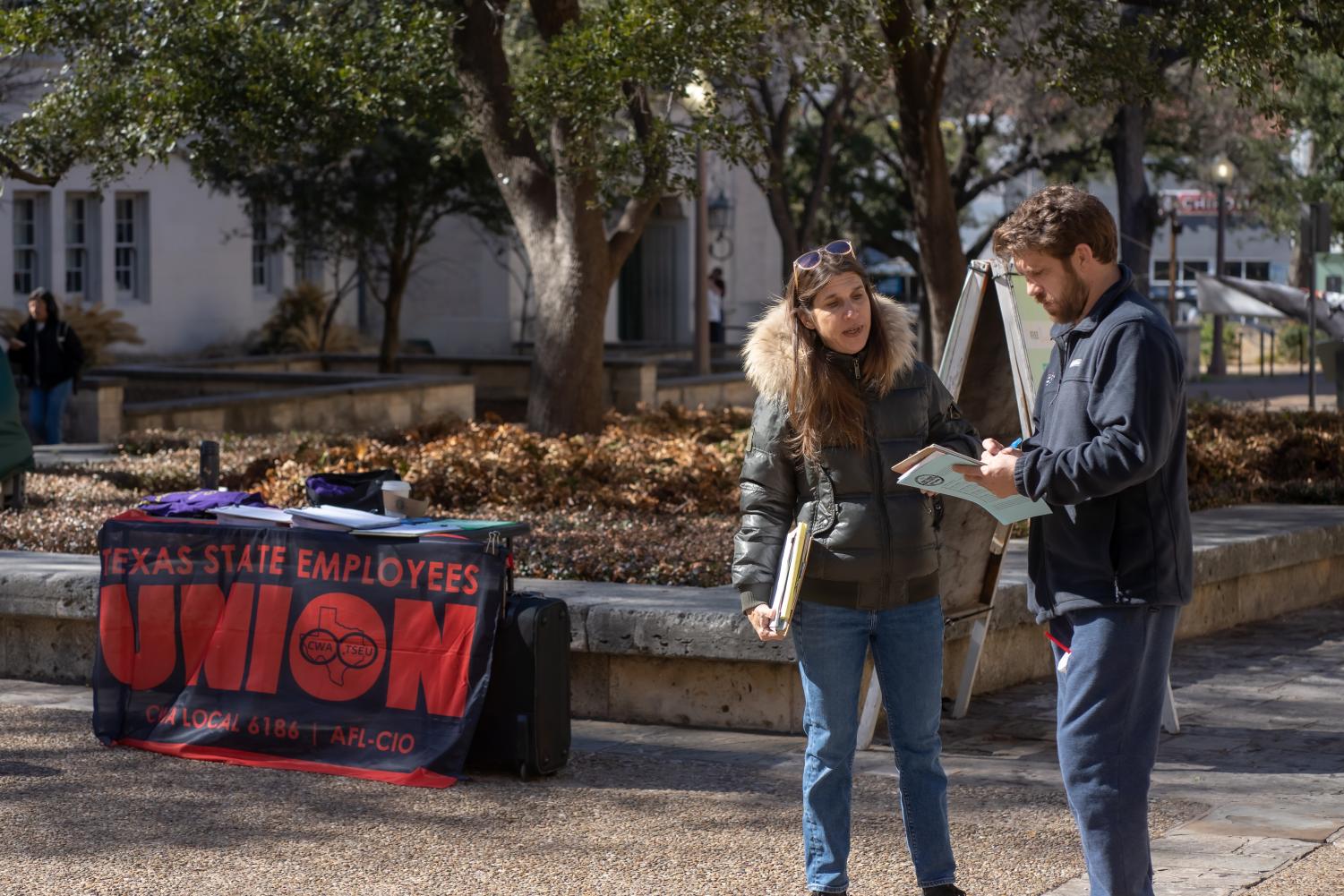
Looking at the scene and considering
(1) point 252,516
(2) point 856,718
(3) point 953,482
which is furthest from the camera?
(1) point 252,516

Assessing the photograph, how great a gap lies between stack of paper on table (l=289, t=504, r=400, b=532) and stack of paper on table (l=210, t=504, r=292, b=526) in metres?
0.07

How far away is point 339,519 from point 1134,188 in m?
23.3

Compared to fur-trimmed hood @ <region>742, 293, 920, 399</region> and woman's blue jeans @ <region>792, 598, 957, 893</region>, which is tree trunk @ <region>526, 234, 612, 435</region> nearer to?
fur-trimmed hood @ <region>742, 293, 920, 399</region>

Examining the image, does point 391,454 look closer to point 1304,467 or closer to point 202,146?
point 202,146

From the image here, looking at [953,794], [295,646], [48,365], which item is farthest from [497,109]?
[953,794]

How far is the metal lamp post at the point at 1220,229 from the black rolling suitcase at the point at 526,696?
21678mm

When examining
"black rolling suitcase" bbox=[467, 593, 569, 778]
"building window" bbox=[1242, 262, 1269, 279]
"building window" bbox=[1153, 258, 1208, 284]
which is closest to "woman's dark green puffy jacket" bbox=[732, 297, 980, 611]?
"black rolling suitcase" bbox=[467, 593, 569, 778]

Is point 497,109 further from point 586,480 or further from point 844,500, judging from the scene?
point 844,500

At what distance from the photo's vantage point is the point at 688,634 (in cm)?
651

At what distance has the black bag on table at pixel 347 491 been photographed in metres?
6.49

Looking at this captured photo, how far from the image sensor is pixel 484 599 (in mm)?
5906

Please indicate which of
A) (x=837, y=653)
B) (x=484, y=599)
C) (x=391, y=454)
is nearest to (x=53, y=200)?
(x=391, y=454)

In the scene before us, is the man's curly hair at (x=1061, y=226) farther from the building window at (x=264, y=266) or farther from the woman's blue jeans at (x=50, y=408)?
the building window at (x=264, y=266)

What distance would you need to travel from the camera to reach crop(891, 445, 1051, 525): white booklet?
12.5 feet
